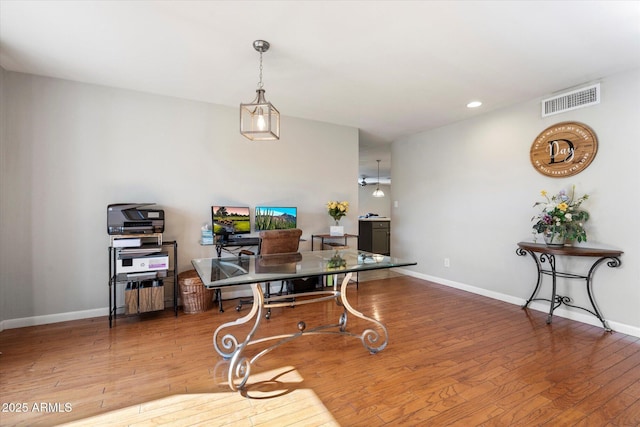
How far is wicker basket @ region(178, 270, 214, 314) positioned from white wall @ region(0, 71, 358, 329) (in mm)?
376

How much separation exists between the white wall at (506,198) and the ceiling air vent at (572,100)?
2.9 inches

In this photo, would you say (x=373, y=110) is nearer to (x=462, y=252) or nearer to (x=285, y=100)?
(x=285, y=100)

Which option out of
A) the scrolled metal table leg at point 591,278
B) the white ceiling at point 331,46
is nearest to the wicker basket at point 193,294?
the white ceiling at point 331,46

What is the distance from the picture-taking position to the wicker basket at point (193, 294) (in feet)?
10.9

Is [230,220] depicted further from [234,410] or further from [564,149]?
[564,149]

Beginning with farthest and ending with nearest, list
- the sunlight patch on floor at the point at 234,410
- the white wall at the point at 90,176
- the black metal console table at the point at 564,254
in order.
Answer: the white wall at the point at 90,176, the black metal console table at the point at 564,254, the sunlight patch on floor at the point at 234,410

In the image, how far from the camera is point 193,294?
3.32 meters

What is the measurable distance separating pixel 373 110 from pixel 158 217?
300 cm

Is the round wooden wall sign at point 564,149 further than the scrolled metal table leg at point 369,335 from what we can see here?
Yes

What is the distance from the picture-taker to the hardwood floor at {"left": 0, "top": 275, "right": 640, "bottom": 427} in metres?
1.67

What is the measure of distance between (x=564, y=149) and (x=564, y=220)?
33.6 inches

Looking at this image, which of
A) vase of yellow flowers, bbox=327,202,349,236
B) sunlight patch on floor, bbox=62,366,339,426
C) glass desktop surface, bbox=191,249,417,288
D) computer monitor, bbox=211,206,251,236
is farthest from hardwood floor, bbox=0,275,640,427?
vase of yellow flowers, bbox=327,202,349,236

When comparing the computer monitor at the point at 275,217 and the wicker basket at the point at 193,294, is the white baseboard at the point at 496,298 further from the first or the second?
the computer monitor at the point at 275,217

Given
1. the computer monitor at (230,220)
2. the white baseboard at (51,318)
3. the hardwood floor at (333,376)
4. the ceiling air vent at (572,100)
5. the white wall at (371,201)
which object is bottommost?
the hardwood floor at (333,376)
